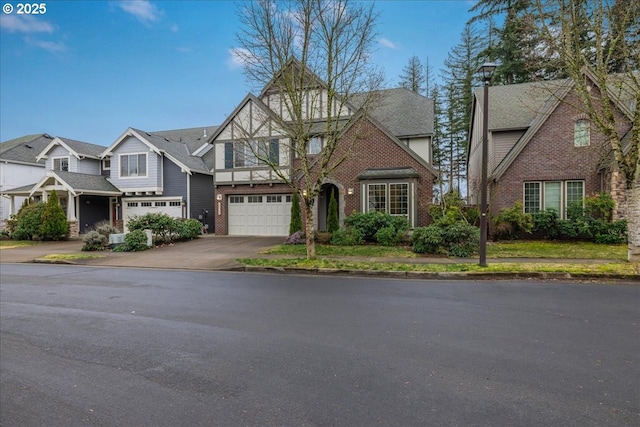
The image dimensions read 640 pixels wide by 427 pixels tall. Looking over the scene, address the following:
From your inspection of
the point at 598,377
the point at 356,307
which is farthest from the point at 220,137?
the point at 598,377

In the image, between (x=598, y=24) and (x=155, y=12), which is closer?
(x=598, y=24)

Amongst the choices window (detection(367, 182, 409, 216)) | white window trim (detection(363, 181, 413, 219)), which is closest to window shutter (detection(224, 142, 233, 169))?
white window trim (detection(363, 181, 413, 219))

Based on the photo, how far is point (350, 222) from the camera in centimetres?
1661

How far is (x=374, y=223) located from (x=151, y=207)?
1642 cm

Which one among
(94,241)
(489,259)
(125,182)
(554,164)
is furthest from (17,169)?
(554,164)

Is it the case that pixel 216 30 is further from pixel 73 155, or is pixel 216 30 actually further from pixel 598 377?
pixel 73 155

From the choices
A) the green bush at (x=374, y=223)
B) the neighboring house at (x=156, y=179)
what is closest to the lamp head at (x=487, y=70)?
the green bush at (x=374, y=223)

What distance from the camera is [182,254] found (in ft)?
49.1

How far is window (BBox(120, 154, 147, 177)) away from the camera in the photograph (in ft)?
79.6

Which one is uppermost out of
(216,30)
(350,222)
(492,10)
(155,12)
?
(492,10)

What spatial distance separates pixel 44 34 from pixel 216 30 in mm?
7849

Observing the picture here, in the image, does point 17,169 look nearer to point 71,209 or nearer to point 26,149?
point 26,149

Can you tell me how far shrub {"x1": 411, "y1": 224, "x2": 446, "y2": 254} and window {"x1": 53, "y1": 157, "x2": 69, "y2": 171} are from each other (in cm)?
2526

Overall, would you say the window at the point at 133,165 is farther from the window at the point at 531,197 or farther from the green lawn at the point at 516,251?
the window at the point at 531,197
